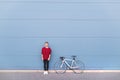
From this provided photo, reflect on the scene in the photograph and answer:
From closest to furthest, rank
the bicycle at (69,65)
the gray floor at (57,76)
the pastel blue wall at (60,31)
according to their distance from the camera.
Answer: the gray floor at (57,76)
the pastel blue wall at (60,31)
the bicycle at (69,65)

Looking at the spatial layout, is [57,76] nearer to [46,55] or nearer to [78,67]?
[46,55]

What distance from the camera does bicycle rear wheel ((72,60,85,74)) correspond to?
46.5ft

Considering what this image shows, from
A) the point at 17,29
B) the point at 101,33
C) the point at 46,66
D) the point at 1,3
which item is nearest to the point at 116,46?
the point at 101,33

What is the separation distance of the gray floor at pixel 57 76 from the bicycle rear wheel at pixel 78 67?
11.7 inches

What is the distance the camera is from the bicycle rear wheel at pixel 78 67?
14164mm

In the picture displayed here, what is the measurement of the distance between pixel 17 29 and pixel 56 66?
83.0 inches

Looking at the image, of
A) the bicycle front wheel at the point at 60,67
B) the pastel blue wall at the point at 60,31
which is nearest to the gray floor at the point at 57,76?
the bicycle front wheel at the point at 60,67

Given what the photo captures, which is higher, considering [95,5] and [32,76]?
[95,5]

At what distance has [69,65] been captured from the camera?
14164mm

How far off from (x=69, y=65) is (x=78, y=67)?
0.36 metres

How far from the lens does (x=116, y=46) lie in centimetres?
1417

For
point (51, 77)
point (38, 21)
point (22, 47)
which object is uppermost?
point (38, 21)

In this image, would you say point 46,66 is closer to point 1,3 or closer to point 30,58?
point 30,58

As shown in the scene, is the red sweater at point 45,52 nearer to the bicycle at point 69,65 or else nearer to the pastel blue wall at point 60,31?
the pastel blue wall at point 60,31
